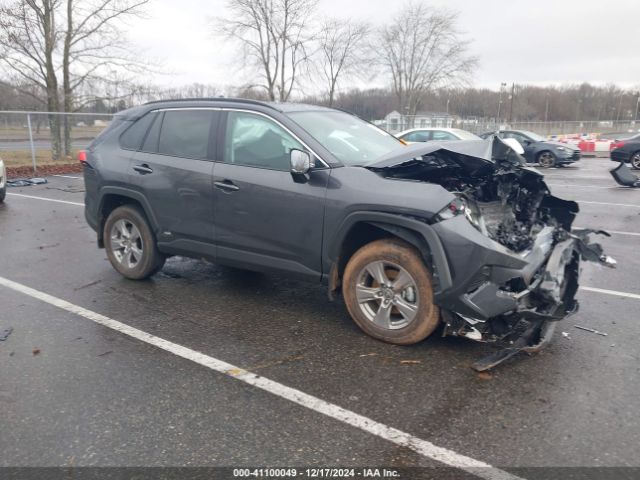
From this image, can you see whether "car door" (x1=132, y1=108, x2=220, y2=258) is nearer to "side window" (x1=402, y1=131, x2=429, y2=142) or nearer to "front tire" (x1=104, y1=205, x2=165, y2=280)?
"front tire" (x1=104, y1=205, x2=165, y2=280)

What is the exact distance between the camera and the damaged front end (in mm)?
3279

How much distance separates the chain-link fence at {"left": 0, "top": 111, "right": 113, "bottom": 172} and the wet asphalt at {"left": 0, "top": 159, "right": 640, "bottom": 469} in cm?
1119

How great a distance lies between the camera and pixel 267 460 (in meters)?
2.48

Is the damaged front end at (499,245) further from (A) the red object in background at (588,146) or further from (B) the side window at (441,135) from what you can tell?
(A) the red object in background at (588,146)

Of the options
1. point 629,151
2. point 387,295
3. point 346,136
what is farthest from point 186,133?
point 629,151

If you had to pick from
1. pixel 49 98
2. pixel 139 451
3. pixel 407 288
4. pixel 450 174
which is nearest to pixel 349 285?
pixel 407 288

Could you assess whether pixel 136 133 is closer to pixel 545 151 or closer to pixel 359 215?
pixel 359 215

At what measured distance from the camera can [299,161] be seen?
12.3 feet

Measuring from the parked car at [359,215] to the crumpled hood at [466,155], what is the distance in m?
0.01

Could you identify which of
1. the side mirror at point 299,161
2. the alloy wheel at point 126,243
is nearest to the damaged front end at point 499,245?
the side mirror at point 299,161

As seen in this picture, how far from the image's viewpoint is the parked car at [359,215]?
3387mm

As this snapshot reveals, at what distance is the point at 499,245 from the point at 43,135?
1697 centimetres

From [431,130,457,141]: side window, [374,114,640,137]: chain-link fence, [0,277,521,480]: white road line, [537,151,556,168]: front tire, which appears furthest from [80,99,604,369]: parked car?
[374,114,640,137]: chain-link fence

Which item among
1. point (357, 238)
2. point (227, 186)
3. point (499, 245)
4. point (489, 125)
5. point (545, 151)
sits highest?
point (489, 125)
